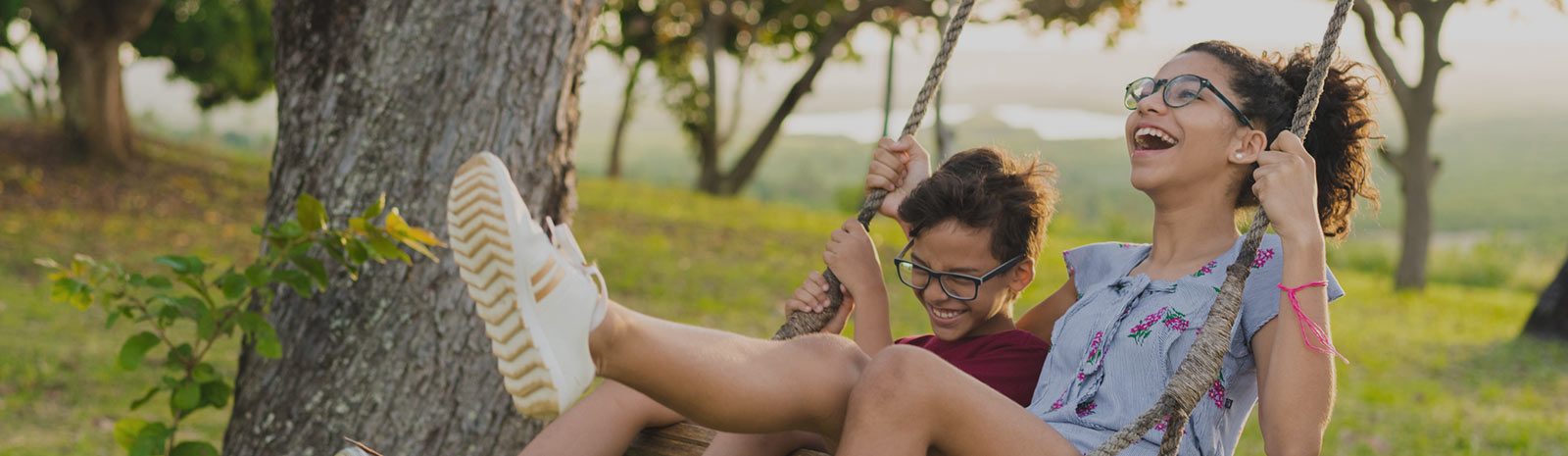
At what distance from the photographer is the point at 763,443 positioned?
2312 mm

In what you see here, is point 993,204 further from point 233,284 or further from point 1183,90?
point 233,284

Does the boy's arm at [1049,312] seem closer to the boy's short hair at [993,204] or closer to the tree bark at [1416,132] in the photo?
the boy's short hair at [993,204]

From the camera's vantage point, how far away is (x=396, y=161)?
3039 mm

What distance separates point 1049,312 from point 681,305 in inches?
208

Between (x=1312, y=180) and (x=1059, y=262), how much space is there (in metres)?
8.71

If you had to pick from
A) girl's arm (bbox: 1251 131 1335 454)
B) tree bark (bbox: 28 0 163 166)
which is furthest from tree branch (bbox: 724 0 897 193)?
girl's arm (bbox: 1251 131 1335 454)

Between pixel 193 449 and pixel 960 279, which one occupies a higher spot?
pixel 960 279

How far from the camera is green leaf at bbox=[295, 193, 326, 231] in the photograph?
8.61ft

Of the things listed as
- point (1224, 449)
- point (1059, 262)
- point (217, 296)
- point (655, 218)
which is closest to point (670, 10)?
point (655, 218)

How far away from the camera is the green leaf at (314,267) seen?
2.76 metres

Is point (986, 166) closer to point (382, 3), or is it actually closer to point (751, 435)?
point (751, 435)

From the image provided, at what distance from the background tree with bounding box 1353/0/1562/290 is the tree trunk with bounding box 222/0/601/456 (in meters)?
8.86

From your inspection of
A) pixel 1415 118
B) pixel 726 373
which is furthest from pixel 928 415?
pixel 1415 118

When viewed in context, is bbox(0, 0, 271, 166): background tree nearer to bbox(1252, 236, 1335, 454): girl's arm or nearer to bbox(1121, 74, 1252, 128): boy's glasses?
bbox(1121, 74, 1252, 128): boy's glasses
